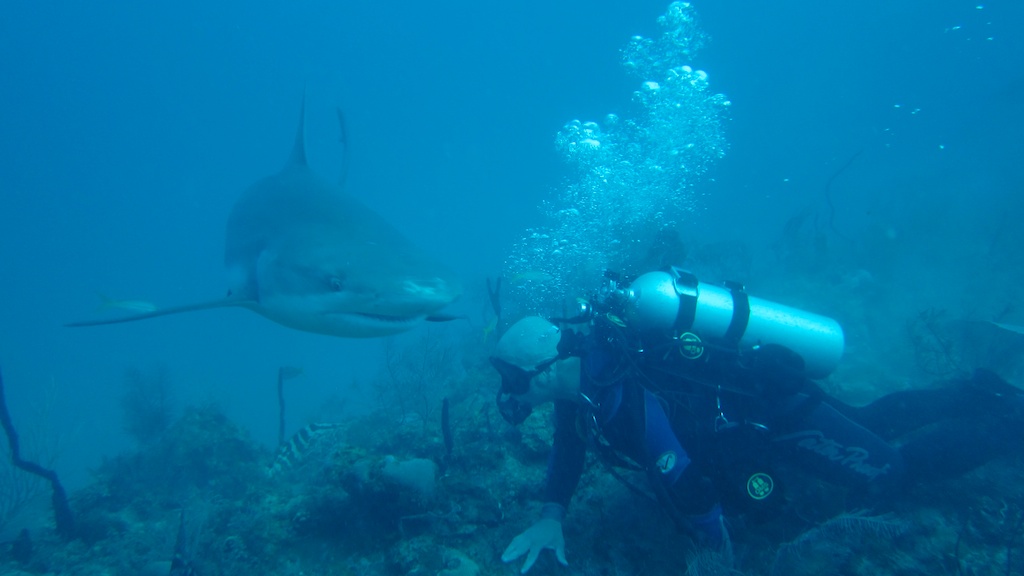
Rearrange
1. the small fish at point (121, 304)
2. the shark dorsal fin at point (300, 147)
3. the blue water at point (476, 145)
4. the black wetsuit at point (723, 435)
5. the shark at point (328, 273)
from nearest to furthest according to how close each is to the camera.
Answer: the shark at point (328, 273) < the black wetsuit at point (723, 435) < the shark dorsal fin at point (300, 147) < the small fish at point (121, 304) < the blue water at point (476, 145)

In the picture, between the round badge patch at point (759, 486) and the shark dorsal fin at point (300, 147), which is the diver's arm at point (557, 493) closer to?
the round badge patch at point (759, 486)

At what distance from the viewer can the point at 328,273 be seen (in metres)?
2.22

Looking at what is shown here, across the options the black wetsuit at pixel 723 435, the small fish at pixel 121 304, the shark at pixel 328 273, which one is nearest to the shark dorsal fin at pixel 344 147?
→ the shark at pixel 328 273

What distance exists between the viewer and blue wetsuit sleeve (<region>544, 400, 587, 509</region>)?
339cm

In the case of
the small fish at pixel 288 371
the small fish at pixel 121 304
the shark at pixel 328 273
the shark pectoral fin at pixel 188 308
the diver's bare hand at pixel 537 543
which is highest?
the shark at pixel 328 273

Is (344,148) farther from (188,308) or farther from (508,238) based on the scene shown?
(508,238)

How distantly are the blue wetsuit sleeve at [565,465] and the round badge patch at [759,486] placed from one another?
3.71ft

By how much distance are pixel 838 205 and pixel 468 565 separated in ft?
266

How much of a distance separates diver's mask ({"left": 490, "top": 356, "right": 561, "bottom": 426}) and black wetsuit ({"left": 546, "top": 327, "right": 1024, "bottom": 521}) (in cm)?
32

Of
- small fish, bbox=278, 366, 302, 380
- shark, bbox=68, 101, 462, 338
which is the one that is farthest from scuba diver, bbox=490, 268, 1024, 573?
small fish, bbox=278, 366, 302, 380

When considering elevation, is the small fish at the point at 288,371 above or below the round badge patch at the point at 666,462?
below

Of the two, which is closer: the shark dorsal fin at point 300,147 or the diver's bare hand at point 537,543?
the diver's bare hand at point 537,543

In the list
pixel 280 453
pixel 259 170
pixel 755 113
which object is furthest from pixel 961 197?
pixel 259 170

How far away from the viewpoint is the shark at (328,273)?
7.02 feet
